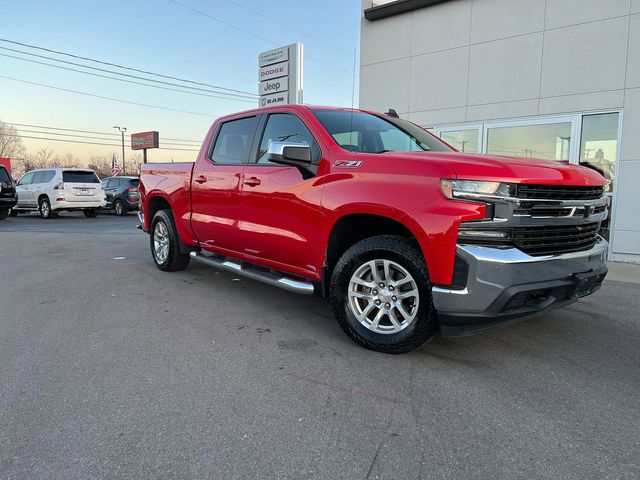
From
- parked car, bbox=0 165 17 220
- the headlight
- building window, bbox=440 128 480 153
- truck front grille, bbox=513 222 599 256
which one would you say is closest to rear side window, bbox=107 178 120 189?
parked car, bbox=0 165 17 220

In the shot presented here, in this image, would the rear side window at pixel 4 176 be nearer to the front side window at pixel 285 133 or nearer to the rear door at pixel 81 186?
the rear door at pixel 81 186

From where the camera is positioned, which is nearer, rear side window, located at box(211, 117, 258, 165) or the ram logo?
the ram logo

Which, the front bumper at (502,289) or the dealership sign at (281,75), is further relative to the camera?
the dealership sign at (281,75)

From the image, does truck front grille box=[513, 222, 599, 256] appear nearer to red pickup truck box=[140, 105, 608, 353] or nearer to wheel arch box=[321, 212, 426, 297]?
red pickup truck box=[140, 105, 608, 353]

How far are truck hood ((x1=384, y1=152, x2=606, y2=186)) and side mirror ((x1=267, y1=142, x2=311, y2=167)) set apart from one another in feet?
2.63

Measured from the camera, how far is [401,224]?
3.49 metres

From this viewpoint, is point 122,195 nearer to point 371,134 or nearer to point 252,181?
point 252,181

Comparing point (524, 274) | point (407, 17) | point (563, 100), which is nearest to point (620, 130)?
point (563, 100)

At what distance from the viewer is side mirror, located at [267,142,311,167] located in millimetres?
3875

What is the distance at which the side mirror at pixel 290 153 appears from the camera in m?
3.87

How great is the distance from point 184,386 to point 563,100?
26.5 ft

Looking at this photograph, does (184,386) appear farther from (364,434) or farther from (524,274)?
(524,274)

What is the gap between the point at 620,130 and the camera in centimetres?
783

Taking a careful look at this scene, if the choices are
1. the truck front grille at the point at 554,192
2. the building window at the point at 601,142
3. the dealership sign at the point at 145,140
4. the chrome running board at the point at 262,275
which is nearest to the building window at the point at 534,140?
the building window at the point at 601,142
